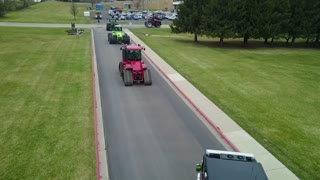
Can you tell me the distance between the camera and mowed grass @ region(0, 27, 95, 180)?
43.2 ft

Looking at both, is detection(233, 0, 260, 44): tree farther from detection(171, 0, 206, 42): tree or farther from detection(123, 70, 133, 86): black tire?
detection(123, 70, 133, 86): black tire

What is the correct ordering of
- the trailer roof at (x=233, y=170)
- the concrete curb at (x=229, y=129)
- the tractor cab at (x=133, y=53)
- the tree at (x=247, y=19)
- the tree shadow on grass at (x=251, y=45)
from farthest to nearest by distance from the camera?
the tree shadow on grass at (x=251, y=45) → the tree at (x=247, y=19) → the tractor cab at (x=133, y=53) → the concrete curb at (x=229, y=129) → the trailer roof at (x=233, y=170)

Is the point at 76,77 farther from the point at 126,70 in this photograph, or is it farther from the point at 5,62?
the point at 5,62

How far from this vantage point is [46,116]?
1823 centimetres

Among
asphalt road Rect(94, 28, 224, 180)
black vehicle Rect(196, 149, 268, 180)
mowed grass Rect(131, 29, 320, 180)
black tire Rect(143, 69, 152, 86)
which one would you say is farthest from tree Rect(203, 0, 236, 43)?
black vehicle Rect(196, 149, 268, 180)

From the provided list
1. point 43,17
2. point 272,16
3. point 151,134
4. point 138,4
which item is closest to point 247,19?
point 272,16

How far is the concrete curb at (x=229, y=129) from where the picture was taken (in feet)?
43.7

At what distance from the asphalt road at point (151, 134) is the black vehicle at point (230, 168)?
2311 millimetres

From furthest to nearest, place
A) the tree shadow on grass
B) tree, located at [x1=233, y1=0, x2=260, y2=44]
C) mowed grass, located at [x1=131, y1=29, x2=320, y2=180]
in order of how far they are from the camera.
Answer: the tree shadow on grass
tree, located at [x1=233, y1=0, x2=260, y2=44]
mowed grass, located at [x1=131, y1=29, x2=320, y2=180]

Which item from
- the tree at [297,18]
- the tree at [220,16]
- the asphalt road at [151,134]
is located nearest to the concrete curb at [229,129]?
the asphalt road at [151,134]

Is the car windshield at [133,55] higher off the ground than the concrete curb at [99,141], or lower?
higher

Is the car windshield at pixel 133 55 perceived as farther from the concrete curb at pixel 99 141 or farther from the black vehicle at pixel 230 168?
the black vehicle at pixel 230 168

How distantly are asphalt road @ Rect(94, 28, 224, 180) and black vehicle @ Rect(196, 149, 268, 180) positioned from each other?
2311mm

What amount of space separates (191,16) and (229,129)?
30827 mm
